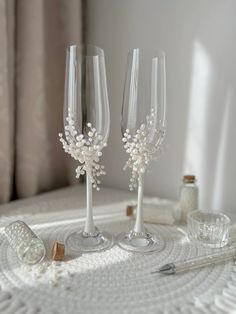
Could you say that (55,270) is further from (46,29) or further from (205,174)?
(46,29)

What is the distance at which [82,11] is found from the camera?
1182 mm

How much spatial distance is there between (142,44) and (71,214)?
0.56 m

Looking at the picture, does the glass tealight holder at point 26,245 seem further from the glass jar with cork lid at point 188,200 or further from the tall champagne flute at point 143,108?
the glass jar with cork lid at point 188,200

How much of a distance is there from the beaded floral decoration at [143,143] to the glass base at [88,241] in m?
0.17

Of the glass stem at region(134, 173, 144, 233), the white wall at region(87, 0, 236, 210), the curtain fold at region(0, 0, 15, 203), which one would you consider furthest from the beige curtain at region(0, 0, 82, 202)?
the glass stem at region(134, 173, 144, 233)

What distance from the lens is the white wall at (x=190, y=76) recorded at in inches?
38.1

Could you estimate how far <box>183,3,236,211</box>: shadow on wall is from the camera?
3.15ft

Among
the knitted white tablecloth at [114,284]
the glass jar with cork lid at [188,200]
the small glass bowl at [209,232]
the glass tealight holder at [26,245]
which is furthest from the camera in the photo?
the glass jar with cork lid at [188,200]

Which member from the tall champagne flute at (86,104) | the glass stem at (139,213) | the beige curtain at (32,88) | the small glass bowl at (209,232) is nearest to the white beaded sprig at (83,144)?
the tall champagne flute at (86,104)

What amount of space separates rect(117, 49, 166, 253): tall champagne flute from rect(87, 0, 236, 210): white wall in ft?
1.09

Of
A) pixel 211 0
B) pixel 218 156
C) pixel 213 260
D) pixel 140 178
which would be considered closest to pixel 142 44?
pixel 211 0

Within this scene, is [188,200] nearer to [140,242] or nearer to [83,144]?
[140,242]

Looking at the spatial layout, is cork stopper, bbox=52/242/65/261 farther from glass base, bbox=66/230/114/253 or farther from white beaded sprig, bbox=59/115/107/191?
white beaded sprig, bbox=59/115/107/191

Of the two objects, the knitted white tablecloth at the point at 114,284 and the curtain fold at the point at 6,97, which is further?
the curtain fold at the point at 6,97
